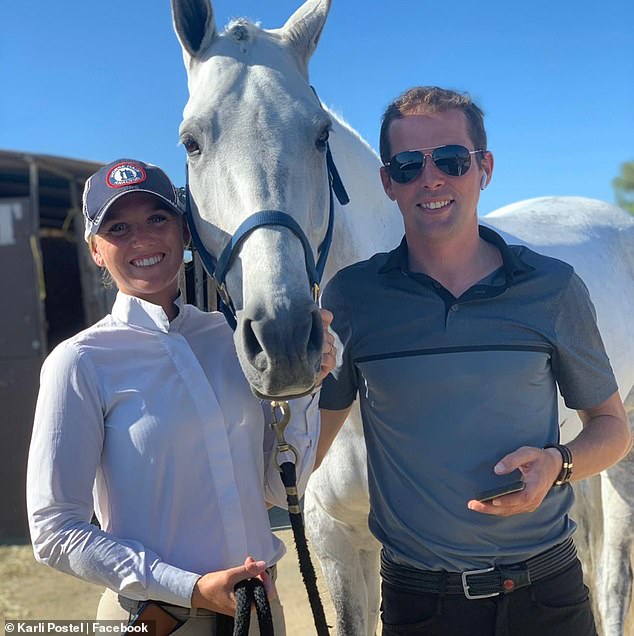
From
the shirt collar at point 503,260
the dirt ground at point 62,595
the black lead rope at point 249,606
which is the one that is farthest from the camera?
the dirt ground at point 62,595

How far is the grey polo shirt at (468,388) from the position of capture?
1.30 metres

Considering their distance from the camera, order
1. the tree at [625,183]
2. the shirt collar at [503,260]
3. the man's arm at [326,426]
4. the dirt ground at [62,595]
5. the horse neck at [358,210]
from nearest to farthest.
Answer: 1. the shirt collar at [503,260]
2. the man's arm at [326,426]
3. the horse neck at [358,210]
4. the dirt ground at [62,595]
5. the tree at [625,183]

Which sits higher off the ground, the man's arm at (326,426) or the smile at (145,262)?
→ the smile at (145,262)

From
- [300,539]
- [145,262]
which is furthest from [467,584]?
[145,262]

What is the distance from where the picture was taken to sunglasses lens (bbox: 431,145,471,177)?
1378 millimetres

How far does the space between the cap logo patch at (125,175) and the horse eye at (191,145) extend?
0.61 feet

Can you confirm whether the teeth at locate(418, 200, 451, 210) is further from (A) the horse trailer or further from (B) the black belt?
(A) the horse trailer

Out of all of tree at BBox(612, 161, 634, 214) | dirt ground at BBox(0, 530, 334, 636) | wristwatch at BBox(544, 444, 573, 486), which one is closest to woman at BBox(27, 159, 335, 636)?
wristwatch at BBox(544, 444, 573, 486)

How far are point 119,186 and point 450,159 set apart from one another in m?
0.68

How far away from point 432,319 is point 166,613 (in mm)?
752

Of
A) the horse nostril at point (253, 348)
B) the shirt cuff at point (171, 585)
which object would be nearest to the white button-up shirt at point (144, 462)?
the shirt cuff at point (171, 585)

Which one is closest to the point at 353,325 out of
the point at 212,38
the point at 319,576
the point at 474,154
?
the point at 474,154

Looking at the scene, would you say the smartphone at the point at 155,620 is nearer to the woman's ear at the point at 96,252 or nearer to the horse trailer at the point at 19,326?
the woman's ear at the point at 96,252

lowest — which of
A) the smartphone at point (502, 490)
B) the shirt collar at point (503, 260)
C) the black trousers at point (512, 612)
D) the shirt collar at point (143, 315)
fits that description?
the black trousers at point (512, 612)
